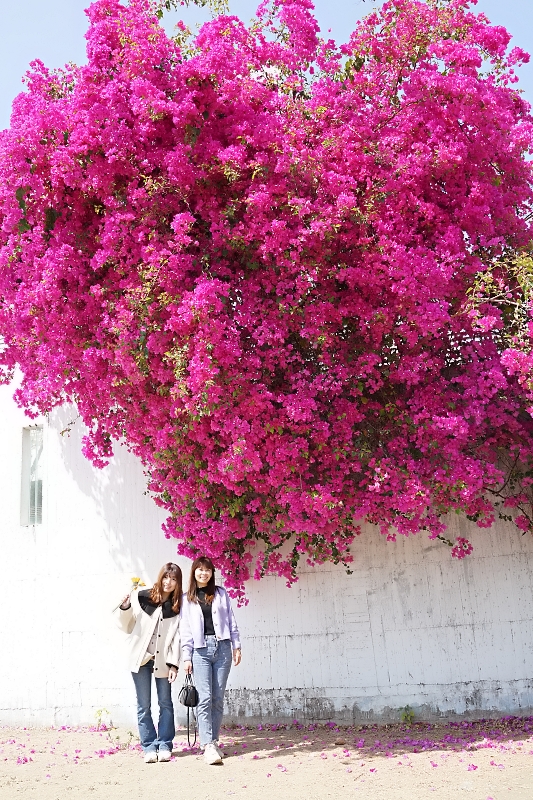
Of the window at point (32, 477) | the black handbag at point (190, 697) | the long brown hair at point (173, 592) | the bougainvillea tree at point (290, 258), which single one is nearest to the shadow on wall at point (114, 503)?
the window at point (32, 477)

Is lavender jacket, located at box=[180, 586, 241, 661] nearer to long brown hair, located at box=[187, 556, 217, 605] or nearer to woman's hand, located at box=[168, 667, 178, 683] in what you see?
long brown hair, located at box=[187, 556, 217, 605]

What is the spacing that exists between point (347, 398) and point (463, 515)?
1.59 meters

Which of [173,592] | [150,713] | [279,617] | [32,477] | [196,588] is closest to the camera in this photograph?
[150,713]

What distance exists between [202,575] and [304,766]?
5.11 feet

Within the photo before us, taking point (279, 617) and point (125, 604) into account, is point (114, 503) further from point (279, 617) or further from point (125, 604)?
point (125, 604)

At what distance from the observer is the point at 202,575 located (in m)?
6.38

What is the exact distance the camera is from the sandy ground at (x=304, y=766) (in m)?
5.07

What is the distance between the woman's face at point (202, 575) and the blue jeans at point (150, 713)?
0.74 meters

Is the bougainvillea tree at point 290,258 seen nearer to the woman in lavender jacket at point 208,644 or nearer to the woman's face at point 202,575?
the woman's face at point 202,575

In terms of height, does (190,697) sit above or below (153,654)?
below

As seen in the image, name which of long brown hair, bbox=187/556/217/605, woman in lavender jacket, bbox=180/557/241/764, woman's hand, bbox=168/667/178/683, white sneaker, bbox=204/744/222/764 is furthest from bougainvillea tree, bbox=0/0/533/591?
white sneaker, bbox=204/744/222/764

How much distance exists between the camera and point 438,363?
682cm

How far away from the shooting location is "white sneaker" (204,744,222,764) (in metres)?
5.91

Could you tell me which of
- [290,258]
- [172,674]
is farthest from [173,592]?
[290,258]
